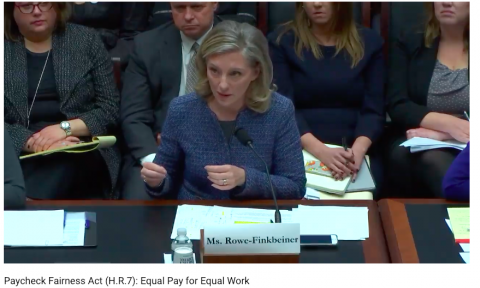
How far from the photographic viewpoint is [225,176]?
2.00 metres

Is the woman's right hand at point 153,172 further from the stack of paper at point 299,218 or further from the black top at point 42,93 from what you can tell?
the black top at point 42,93

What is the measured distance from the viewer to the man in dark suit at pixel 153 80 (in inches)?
112

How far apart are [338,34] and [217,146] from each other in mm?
960

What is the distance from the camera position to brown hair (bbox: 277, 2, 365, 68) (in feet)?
9.67

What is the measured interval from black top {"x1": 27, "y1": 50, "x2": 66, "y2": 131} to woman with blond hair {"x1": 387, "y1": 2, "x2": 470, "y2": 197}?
1279mm

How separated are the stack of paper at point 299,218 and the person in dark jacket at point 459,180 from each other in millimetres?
240

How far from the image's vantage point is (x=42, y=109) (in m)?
2.88

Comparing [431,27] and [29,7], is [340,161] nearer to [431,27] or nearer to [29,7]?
[431,27]

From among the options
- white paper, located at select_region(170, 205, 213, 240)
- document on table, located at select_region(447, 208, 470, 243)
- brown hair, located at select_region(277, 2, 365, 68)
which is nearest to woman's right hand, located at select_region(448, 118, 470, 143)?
brown hair, located at select_region(277, 2, 365, 68)

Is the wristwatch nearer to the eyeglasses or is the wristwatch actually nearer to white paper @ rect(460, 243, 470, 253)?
the eyeglasses

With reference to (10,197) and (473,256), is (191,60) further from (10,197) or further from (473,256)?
(473,256)

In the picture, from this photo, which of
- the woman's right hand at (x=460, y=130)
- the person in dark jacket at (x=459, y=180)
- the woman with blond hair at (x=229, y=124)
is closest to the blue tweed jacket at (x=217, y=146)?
the woman with blond hair at (x=229, y=124)
